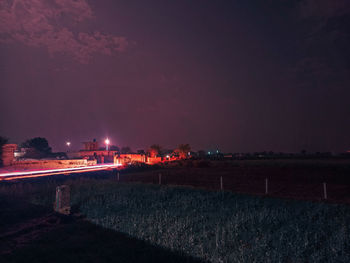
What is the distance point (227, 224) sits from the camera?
10.6m

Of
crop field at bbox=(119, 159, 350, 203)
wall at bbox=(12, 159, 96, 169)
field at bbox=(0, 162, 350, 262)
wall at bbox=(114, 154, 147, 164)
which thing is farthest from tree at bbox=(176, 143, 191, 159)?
field at bbox=(0, 162, 350, 262)

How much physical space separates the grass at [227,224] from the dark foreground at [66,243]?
0.61 m

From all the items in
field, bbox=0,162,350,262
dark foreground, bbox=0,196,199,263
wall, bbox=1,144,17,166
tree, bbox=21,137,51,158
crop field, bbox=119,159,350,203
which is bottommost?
crop field, bbox=119,159,350,203

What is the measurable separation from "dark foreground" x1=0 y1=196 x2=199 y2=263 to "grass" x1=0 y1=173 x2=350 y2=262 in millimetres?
611

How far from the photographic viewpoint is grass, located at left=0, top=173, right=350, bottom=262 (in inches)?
326

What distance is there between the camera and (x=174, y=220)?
39.0 feet

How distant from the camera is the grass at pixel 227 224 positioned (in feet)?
27.2

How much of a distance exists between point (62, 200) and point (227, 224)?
9.37 m

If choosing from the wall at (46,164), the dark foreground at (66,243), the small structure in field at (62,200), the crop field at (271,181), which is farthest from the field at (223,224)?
the wall at (46,164)

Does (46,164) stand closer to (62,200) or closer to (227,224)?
(62,200)

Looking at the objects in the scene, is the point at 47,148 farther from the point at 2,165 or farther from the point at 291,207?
the point at 291,207

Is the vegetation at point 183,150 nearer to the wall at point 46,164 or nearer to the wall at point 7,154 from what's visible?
the wall at point 46,164

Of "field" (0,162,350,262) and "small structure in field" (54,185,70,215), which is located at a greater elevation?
"small structure in field" (54,185,70,215)

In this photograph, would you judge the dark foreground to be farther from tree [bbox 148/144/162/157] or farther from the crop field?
tree [bbox 148/144/162/157]
